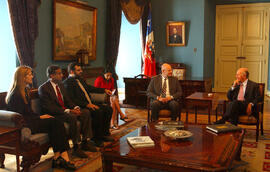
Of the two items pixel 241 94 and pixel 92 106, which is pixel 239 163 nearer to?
pixel 241 94

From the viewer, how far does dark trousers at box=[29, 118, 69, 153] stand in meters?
3.96

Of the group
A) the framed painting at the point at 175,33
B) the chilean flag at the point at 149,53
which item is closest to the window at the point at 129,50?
the chilean flag at the point at 149,53

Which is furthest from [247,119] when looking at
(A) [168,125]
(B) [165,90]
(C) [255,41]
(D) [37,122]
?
(C) [255,41]

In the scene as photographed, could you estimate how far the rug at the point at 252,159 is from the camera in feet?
13.2

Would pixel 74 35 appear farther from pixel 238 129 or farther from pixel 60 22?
pixel 238 129

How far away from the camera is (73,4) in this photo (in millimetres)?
7027

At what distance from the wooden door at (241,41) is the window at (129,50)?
3.33 m

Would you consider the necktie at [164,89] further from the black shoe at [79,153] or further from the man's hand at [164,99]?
the black shoe at [79,153]

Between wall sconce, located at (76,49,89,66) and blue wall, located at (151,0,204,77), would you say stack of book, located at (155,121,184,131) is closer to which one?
wall sconce, located at (76,49,89,66)

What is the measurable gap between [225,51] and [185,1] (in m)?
2.69

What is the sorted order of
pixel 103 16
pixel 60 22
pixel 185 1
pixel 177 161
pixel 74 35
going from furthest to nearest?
pixel 185 1, pixel 103 16, pixel 74 35, pixel 60 22, pixel 177 161

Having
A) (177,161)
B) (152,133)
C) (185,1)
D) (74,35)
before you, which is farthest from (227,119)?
(185,1)

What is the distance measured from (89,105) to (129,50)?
6343 millimetres

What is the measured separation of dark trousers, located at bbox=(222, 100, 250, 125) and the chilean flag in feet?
17.3
